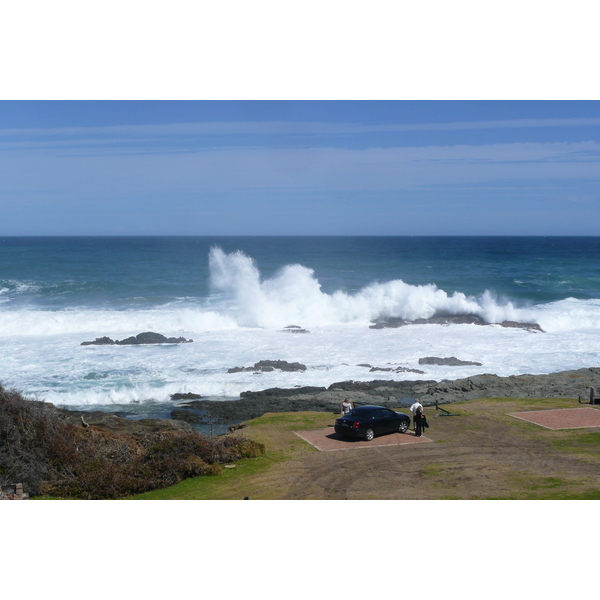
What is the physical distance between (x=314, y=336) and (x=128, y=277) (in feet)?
124

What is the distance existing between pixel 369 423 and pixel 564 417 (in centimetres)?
812

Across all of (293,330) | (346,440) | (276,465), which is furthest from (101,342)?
(276,465)

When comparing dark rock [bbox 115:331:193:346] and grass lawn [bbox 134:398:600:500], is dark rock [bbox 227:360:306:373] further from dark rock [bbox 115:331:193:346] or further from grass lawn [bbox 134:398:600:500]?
grass lawn [bbox 134:398:600:500]

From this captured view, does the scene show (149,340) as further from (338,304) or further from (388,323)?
(388,323)

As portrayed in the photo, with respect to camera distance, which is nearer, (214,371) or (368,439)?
(368,439)

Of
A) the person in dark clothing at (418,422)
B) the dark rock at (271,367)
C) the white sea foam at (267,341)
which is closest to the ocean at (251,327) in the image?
the white sea foam at (267,341)

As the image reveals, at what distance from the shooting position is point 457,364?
33.8m

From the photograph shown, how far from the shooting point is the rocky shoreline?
25.5 metres

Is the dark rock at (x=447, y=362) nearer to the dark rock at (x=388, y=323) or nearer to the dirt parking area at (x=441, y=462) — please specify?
the dirt parking area at (x=441, y=462)

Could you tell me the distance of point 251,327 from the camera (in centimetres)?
4694

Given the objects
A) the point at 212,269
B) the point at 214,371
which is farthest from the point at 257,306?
the point at 214,371

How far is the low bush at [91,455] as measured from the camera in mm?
14961

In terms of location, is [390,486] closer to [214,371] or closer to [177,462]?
[177,462]

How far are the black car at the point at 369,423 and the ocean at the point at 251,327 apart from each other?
9034 millimetres
